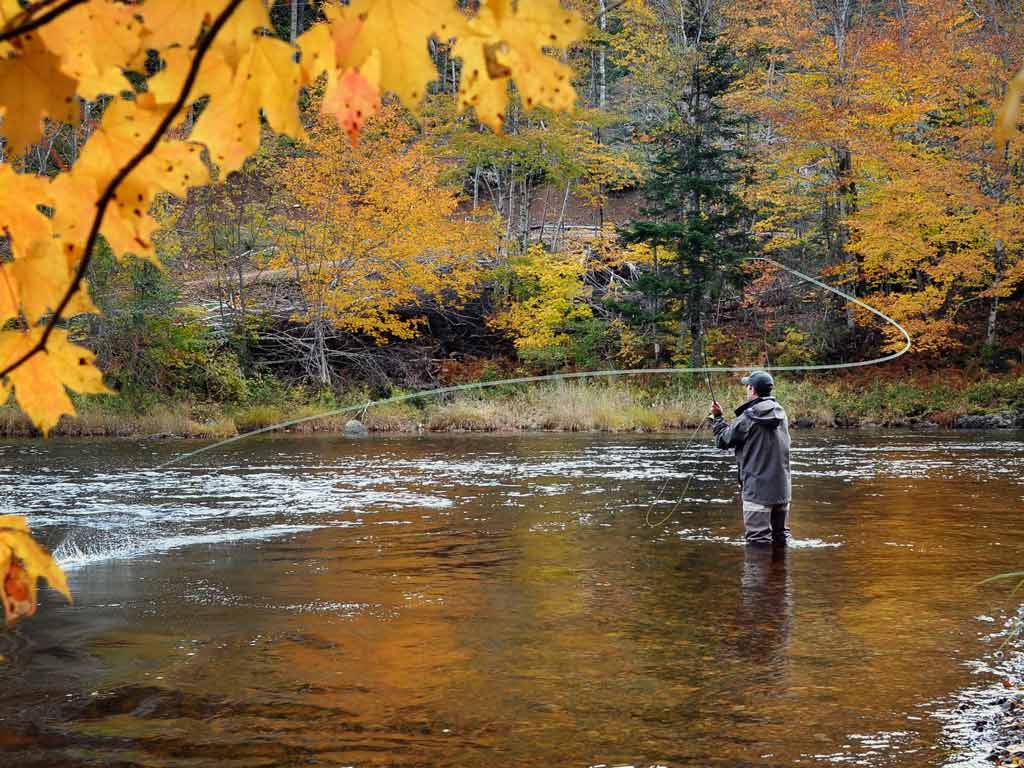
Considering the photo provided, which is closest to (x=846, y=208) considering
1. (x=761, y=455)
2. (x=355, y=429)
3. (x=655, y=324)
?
(x=655, y=324)

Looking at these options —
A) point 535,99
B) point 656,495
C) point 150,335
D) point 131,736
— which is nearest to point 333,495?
point 656,495

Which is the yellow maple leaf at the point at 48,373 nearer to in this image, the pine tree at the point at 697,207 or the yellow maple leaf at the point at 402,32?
the yellow maple leaf at the point at 402,32

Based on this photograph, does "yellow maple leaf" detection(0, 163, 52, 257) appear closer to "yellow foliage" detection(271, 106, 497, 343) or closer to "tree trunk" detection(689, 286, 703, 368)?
"yellow foliage" detection(271, 106, 497, 343)

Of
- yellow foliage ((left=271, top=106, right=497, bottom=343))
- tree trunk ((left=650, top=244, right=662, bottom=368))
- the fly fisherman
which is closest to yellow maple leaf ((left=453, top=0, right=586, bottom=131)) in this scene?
the fly fisherman

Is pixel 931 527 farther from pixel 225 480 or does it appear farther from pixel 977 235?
pixel 977 235

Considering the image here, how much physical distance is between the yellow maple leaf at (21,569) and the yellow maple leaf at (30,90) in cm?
55

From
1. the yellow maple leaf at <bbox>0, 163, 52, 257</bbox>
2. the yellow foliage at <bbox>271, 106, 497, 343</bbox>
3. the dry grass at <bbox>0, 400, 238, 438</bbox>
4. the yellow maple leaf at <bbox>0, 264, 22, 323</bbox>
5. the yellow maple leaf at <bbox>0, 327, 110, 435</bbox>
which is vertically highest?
the yellow foliage at <bbox>271, 106, 497, 343</bbox>

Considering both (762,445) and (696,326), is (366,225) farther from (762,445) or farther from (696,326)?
(762,445)

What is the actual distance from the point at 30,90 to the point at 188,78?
0.88ft

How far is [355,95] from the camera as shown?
128cm

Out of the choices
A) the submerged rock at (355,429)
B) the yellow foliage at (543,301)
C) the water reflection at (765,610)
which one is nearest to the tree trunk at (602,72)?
the yellow foliage at (543,301)

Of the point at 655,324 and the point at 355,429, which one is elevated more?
the point at 655,324

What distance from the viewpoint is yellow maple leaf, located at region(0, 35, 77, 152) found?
1.26 metres

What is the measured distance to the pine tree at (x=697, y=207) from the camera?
33156 millimetres
